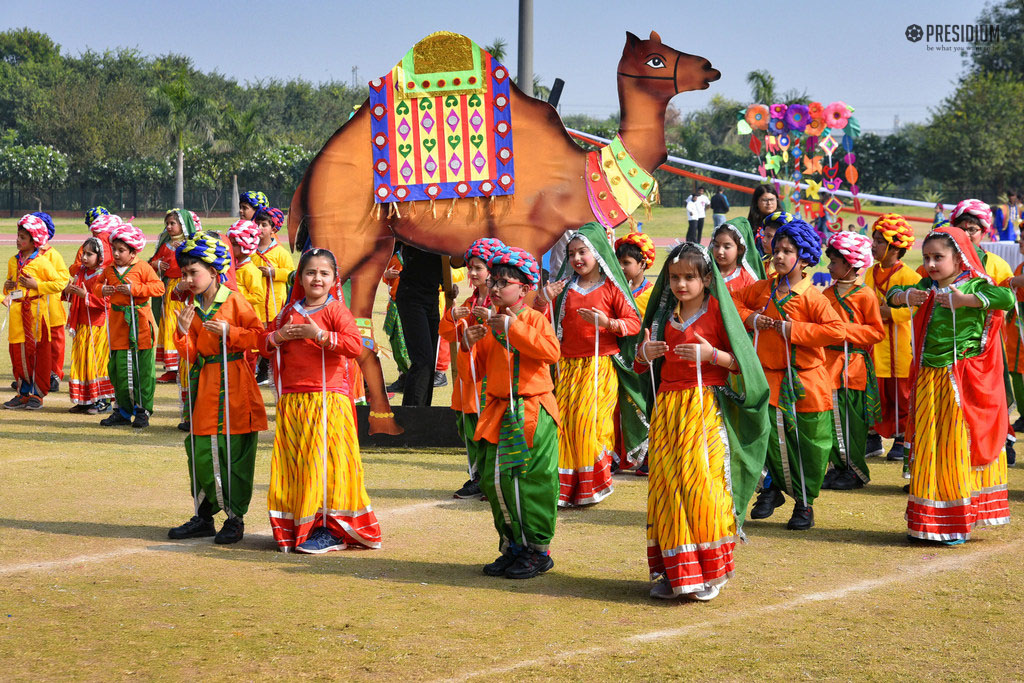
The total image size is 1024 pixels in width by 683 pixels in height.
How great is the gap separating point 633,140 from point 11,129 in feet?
187

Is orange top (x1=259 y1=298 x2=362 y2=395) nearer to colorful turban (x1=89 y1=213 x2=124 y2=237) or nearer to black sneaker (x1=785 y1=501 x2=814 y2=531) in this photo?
black sneaker (x1=785 y1=501 x2=814 y2=531)

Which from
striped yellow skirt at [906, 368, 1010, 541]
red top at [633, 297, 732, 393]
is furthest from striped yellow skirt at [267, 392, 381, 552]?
striped yellow skirt at [906, 368, 1010, 541]

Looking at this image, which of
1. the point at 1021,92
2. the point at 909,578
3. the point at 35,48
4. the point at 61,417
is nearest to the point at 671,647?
the point at 909,578

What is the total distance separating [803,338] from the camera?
6.51m

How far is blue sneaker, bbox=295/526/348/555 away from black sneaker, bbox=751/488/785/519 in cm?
237

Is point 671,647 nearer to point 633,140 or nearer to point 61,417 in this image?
point 633,140

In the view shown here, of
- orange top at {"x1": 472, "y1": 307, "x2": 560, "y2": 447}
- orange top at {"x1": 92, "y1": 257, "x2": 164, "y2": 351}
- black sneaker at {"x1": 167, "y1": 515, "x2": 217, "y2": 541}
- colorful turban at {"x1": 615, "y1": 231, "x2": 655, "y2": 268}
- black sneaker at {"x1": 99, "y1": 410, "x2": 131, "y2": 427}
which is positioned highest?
colorful turban at {"x1": 615, "y1": 231, "x2": 655, "y2": 268}

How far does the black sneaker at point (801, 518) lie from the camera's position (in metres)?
6.73

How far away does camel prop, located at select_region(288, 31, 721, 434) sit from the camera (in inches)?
329

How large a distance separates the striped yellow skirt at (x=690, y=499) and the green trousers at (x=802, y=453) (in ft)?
5.19

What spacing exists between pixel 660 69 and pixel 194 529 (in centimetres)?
439

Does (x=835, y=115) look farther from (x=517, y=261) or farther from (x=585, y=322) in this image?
(x=517, y=261)

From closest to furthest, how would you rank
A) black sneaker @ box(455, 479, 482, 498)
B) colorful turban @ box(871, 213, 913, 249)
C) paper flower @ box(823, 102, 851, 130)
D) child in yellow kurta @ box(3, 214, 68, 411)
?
black sneaker @ box(455, 479, 482, 498) < colorful turban @ box(871, 213, 913, 249) < child in yellow kurta @ box(3, 214, 68, 411) < paper flower @ box(823, 102, 851, 130)

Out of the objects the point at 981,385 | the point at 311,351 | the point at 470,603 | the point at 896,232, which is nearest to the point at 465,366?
the point at 311,351
